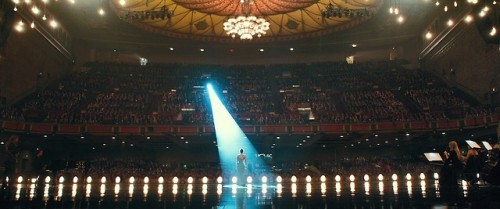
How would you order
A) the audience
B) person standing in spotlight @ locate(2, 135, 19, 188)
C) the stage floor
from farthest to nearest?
the audience, person standing in spotlight @ locate(2, 135, 19, 188), the stage floor

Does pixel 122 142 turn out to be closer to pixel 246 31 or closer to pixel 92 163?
pixel 92 163

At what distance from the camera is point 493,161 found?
27.5 feet

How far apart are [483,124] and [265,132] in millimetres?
12890

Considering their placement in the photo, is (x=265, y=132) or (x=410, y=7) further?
(x=410, y=7)

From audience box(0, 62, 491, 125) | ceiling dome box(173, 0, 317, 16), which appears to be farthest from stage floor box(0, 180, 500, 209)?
ceiling dome box(173, 0, 317, 16)

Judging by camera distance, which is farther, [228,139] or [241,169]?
[228,139]

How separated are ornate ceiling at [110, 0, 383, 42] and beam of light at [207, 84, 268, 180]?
269 inches

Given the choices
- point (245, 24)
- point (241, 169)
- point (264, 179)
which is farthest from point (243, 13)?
point (241, 169)

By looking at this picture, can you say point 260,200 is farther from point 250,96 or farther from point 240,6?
point 250,96

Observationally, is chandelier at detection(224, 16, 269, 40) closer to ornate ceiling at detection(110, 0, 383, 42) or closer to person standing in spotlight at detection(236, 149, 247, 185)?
ornate ceiling at detection(110, 0, 383, 42)

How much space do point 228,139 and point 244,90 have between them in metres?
7.19

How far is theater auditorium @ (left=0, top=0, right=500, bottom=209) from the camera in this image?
22.3 m

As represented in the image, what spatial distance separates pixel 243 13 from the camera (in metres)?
26.8

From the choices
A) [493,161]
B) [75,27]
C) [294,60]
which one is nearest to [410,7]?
[294,60]
